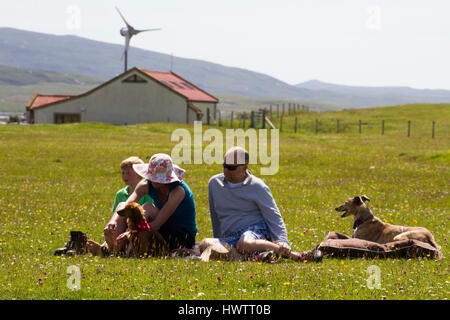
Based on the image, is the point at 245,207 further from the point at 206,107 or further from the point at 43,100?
the point at 43,100

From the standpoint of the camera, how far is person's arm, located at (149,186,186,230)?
965cm

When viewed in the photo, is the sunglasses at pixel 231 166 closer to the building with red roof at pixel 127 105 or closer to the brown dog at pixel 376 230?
the brown dog at pixel 376 230

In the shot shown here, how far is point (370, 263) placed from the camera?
9.37 meters

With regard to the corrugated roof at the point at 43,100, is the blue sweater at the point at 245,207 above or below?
below

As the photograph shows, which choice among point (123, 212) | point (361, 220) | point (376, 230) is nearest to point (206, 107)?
point (361, 220)

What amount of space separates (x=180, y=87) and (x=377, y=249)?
3189 inches

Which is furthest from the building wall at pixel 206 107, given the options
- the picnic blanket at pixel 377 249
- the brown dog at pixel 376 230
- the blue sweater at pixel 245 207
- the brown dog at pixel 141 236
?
the brown dog at pixel 141 236

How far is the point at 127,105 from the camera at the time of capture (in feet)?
270

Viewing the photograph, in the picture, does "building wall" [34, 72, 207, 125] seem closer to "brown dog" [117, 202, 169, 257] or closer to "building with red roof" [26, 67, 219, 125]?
"building with red roof" [26, 67, 219, 125]

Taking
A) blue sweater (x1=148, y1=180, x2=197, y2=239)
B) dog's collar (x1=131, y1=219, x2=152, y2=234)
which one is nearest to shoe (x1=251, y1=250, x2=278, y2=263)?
blue sweater (x1=148, y1=180, x2=197, y2=239)

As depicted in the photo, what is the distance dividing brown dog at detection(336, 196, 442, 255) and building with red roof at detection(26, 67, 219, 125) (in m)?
71.2

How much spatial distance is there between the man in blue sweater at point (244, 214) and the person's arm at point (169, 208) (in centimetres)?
73

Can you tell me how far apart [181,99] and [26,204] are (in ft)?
217

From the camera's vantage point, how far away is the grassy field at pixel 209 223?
24.2ft
